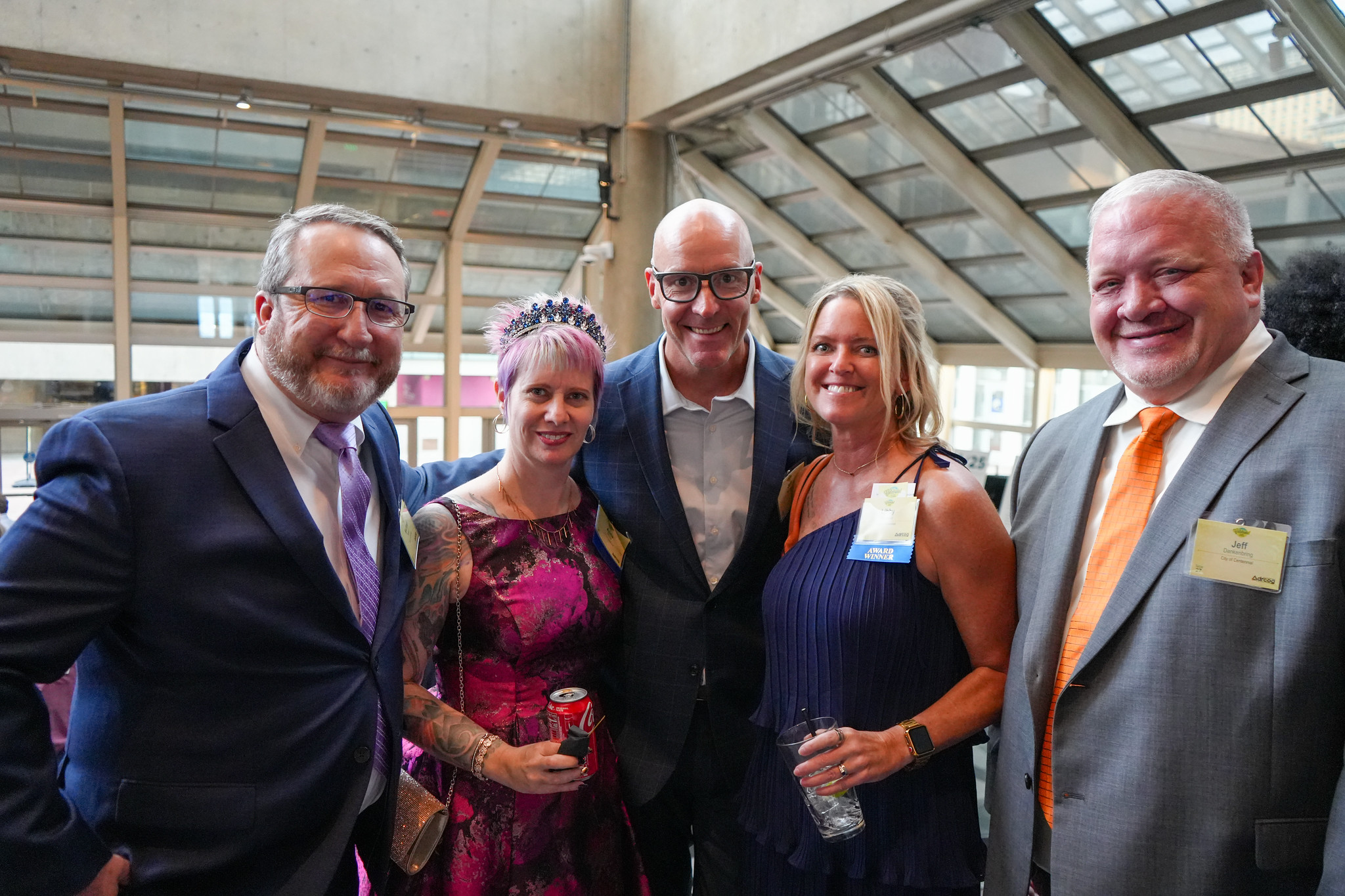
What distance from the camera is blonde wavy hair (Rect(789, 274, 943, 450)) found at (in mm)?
2012

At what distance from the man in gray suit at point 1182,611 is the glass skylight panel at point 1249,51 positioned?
15.7 ft

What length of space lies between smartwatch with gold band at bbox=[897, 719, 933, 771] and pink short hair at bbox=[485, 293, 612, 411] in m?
1.00

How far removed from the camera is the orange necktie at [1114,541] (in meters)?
1.67

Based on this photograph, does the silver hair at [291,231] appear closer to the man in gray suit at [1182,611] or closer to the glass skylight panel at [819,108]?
the man in gray suit at [1182,611]

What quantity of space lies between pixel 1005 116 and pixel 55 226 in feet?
28.5

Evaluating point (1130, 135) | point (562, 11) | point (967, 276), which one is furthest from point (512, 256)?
point (1130, 135)

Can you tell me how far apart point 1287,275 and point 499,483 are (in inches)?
68.5

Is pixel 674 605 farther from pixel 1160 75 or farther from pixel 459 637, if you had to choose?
pixel 1160 75

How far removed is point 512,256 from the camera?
1113 cm

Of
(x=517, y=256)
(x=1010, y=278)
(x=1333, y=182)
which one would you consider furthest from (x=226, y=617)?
(x=517, y=256)

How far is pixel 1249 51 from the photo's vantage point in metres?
5.56

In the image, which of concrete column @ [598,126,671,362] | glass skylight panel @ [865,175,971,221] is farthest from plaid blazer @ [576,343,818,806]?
glass skylight panel @ [865,175,971,221]

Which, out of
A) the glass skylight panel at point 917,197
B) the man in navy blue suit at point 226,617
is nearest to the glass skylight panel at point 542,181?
the glass skylight panel at point 917,197

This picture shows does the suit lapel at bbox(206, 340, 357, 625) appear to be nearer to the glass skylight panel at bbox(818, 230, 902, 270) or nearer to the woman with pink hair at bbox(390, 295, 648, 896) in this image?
the woman with pink hair at bbox(390, 295, 648, 896)
